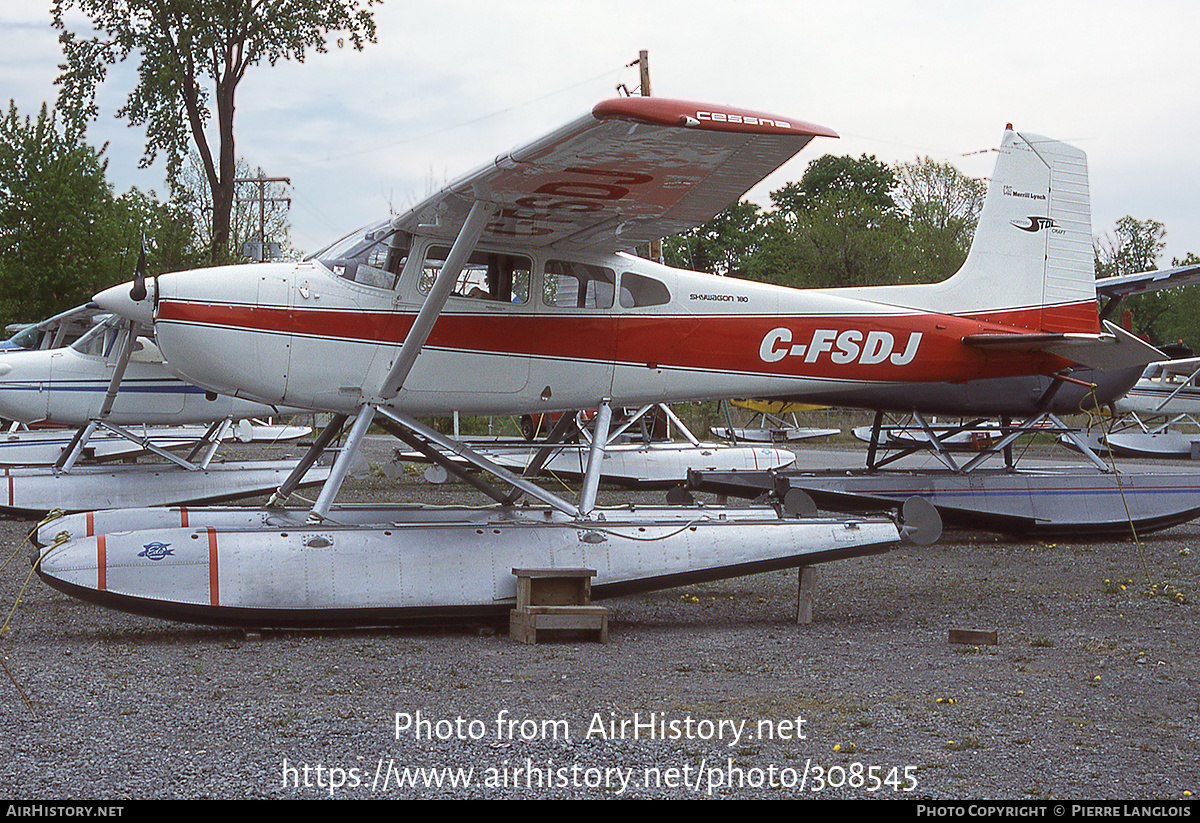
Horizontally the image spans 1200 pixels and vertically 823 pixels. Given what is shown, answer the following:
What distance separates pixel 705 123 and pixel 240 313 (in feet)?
11.0

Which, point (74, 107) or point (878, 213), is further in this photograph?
point (878, 213)

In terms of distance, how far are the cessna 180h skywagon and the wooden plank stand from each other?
228 mm

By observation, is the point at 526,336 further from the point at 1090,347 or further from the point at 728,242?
the point at 728,242

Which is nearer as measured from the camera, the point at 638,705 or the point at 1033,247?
the point at 638,705

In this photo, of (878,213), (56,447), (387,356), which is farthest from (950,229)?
(387,356)

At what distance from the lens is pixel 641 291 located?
788 centimetres

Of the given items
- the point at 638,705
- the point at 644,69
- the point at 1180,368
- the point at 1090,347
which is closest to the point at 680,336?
the point at 638,705

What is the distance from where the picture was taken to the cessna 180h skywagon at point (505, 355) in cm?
610

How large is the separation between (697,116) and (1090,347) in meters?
6.37

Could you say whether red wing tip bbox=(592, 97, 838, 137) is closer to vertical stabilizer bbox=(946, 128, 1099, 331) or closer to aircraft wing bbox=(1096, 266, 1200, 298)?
vertical stabilizer bbox=(946, 128, 1099, 331)

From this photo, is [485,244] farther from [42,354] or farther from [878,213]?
[878,213]

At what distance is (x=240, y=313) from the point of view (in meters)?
6.86

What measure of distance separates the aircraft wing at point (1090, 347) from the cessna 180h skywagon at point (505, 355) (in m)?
1.21

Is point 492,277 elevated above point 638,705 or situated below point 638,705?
above
